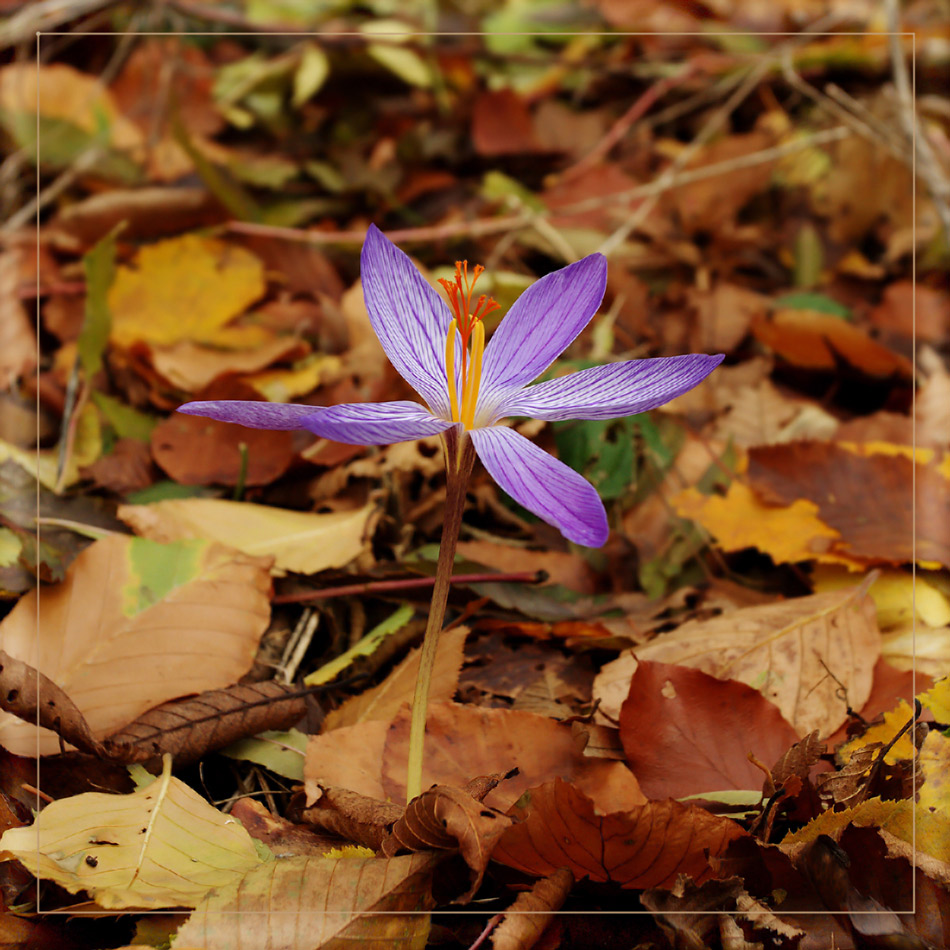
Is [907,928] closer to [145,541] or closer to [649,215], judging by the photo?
[145,541]

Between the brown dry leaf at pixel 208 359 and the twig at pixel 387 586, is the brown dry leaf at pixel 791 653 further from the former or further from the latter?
the brown dry leaf at pixel 208 359

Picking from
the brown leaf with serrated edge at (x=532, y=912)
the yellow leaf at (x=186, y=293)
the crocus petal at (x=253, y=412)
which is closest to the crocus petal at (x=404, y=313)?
the crocus petal at (x=253, y=412)

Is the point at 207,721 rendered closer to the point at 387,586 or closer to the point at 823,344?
the point at 387,586

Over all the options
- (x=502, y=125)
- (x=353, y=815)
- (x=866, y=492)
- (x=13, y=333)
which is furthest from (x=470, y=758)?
(x=502, y=125)

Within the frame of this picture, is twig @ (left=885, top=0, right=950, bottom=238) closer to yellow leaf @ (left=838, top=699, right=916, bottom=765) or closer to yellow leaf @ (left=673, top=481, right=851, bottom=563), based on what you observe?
yellow leaf @ (left=673, top=481, right=851, bottom=563)

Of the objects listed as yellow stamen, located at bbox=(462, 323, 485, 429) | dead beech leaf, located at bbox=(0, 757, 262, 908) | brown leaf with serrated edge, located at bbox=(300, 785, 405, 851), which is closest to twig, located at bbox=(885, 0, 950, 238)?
yellow stamen, located at bbox=(462, 323, 485, 429)

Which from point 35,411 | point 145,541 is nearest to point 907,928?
point 145,541
